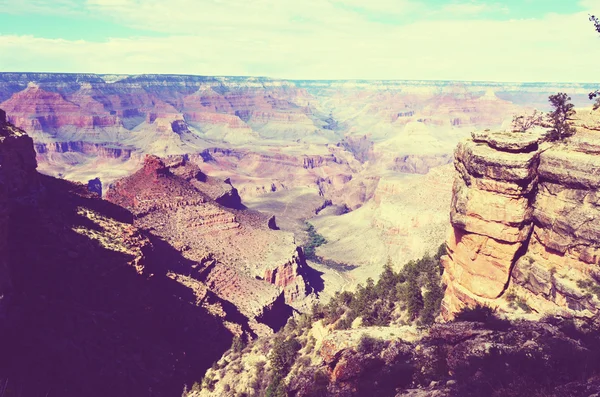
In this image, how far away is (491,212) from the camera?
25.2m

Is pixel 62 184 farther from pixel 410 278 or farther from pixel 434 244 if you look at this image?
pixel 434 244

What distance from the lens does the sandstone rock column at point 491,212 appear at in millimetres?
24531

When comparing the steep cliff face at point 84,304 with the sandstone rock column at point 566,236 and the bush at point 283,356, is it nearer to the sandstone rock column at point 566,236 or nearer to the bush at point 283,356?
the bush at point 283,356

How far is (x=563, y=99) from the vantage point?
26.5m

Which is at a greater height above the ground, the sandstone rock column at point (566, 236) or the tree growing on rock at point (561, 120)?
the tree growing on rock at point (561, 120)

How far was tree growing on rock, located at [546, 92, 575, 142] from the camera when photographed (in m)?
25.5

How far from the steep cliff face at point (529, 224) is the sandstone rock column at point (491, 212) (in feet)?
0.17

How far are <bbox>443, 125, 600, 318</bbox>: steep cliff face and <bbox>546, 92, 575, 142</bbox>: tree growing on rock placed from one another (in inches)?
28.5

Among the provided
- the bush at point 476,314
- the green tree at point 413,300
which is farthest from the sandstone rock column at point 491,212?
the green tree at point 413,300

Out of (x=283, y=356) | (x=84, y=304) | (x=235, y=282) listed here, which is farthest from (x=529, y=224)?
Result: (x=235, y=282)

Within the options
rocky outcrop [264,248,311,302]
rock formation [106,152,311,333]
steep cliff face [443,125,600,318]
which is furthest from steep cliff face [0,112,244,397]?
steep cliff face [443,125,600,318]

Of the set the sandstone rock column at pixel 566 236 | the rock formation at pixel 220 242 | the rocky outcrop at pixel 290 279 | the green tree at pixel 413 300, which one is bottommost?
the rocky outcrop at pixel 290 279

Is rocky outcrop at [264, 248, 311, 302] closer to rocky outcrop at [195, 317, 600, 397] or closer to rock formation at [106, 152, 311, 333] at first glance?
rock formation at [106, 152, 311, 333]

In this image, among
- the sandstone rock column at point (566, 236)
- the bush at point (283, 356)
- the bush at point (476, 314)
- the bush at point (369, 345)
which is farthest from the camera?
the bush at point (283, 356)
